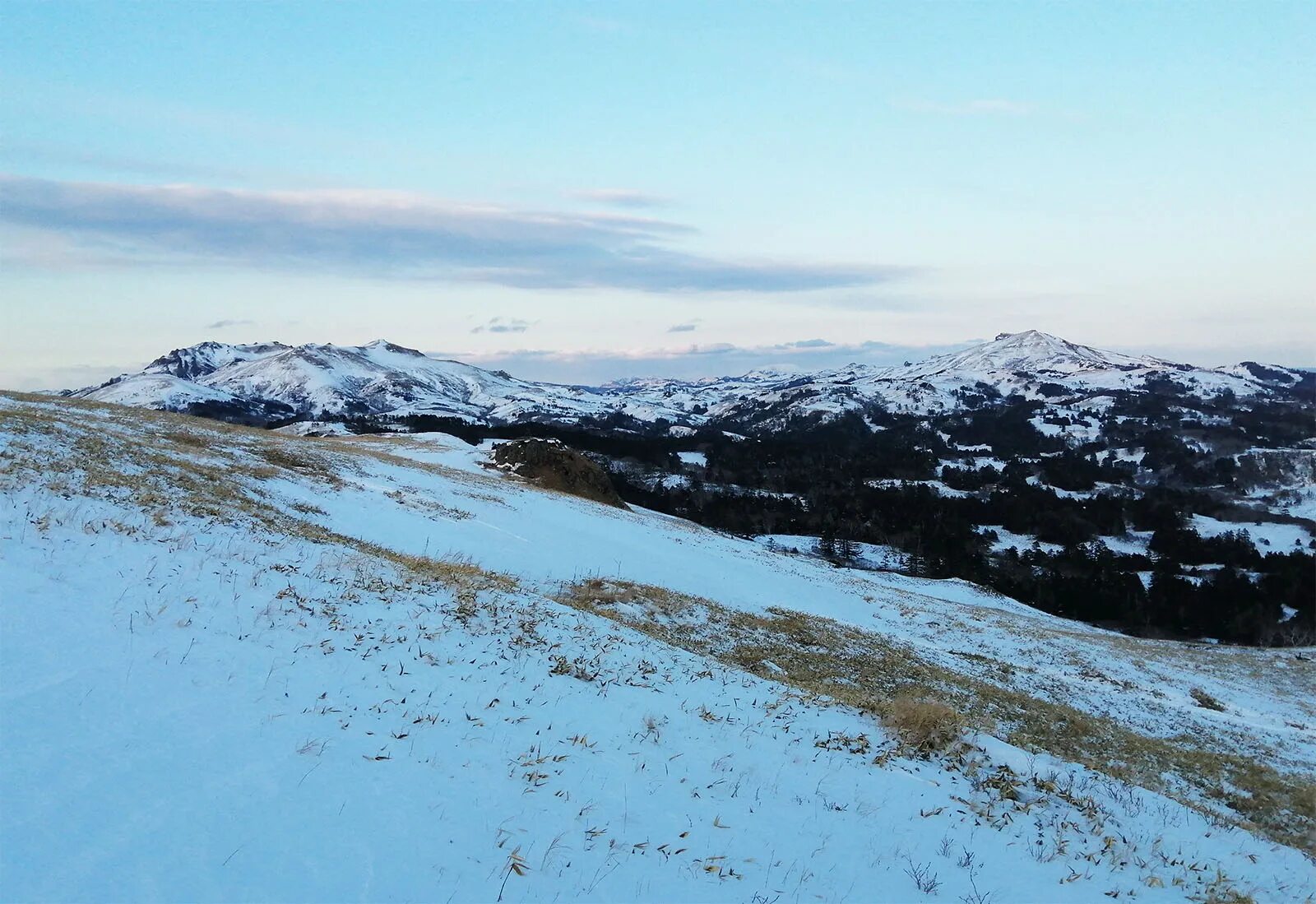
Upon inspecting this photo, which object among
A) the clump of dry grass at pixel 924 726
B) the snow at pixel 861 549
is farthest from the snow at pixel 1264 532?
the clump of dry grass at pixel 924 726

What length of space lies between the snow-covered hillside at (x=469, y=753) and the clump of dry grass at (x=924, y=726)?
0.11m

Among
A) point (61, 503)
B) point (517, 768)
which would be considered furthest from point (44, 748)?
point (61, 503)

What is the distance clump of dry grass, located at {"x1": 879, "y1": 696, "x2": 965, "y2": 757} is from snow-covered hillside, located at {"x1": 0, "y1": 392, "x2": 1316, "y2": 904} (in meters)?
0.11

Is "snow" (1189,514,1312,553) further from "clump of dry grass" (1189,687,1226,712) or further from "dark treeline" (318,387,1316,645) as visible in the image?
"clump of dry grass" (1189,687,1226,712)

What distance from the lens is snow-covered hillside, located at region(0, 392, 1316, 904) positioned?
20.7 ft

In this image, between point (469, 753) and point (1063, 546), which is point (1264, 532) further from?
point (469, 753)

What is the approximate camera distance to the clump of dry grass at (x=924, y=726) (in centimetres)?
1185

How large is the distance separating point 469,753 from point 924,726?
811cm

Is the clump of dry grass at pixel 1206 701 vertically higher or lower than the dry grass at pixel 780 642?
lower

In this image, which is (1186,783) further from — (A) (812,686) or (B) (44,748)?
(B) (44,748)

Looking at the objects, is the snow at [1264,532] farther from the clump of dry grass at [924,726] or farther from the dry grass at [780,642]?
the clump of dry grass at [924,726]

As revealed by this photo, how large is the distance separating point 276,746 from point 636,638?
9213 mm

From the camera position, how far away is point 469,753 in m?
8.41

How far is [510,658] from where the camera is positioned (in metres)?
12.0
